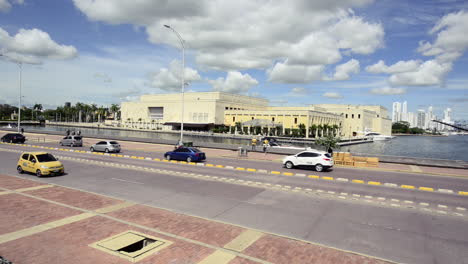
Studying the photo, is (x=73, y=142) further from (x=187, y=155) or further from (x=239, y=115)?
(x=239, y=115)

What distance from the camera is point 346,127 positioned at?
492ft

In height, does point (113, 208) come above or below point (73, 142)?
below

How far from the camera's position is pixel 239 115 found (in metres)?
131

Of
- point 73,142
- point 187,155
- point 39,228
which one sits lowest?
point 39,228

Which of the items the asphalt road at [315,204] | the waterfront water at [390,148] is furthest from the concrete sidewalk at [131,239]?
the waterfront water at [390,148]

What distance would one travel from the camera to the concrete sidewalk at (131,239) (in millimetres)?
8680

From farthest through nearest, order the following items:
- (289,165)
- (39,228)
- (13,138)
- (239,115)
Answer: (239,115) → (13,138) → (289,165) → (39,228)

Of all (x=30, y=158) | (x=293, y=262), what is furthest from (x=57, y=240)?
(x=30, y=158)

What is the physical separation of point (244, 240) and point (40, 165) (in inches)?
649

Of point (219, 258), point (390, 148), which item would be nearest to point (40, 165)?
point (219, 258)

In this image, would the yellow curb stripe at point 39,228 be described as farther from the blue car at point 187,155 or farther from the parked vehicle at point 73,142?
the parked vehicle at point 73,142

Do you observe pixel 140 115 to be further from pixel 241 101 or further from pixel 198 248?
pixel 198 248

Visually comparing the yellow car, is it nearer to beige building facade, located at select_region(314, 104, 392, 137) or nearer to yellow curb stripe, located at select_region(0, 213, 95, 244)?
yellow curb stripe, located at select_region(0, 213, 95, 244)

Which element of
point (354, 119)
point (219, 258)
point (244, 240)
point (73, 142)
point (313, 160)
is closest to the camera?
point (219, 258)
